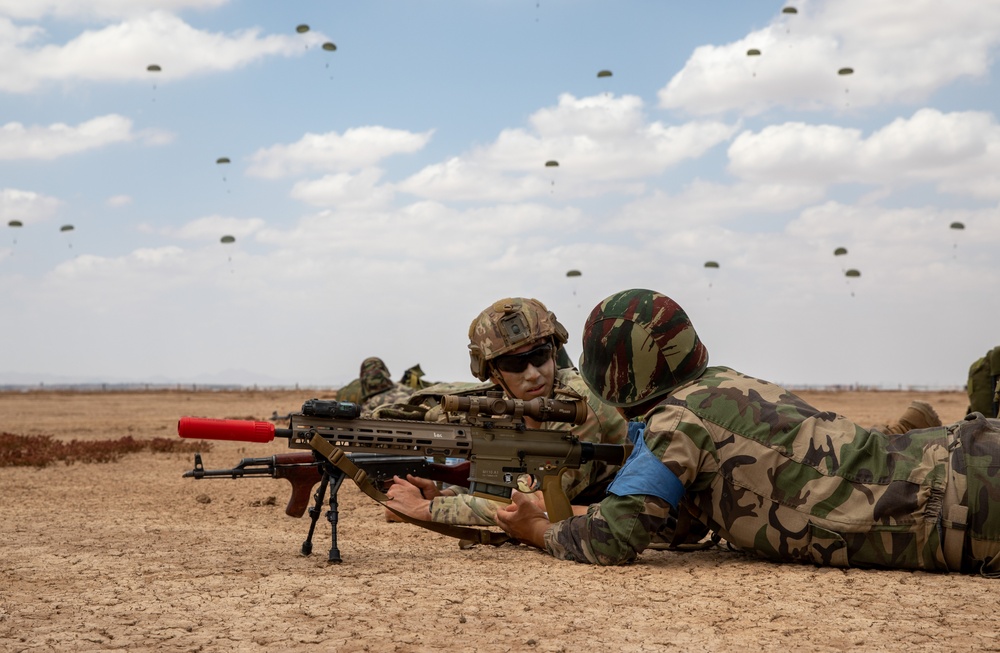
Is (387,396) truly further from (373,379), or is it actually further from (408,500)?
(408,500)

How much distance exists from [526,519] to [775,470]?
1.61 meters

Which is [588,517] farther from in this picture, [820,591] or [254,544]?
[254,544]

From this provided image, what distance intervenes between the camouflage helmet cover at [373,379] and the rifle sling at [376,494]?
8.04m

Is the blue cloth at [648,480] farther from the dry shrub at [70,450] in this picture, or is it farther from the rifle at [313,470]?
the dry shrub at [70,450]

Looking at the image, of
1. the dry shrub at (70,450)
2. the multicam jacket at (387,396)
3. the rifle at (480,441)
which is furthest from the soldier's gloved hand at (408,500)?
the dry shrub at (70,450)

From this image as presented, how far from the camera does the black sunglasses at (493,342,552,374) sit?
657 cm

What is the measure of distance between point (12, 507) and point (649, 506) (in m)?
7.26

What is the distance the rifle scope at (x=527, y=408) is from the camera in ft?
18.1

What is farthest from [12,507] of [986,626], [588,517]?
[986,626]

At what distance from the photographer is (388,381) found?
14.5 m

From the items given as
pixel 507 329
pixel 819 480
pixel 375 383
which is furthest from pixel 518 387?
pixel 375 383

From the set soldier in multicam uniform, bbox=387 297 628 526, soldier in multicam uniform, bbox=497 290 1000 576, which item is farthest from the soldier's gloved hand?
soldier in multicam uniform, bbox=497 290 1000 576

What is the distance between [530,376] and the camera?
259 inches

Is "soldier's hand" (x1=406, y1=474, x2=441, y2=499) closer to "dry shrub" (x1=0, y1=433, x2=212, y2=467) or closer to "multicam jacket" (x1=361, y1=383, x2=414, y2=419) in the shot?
"multicam jacket" (x1=361, y1=383, x2=414, y2=419)
